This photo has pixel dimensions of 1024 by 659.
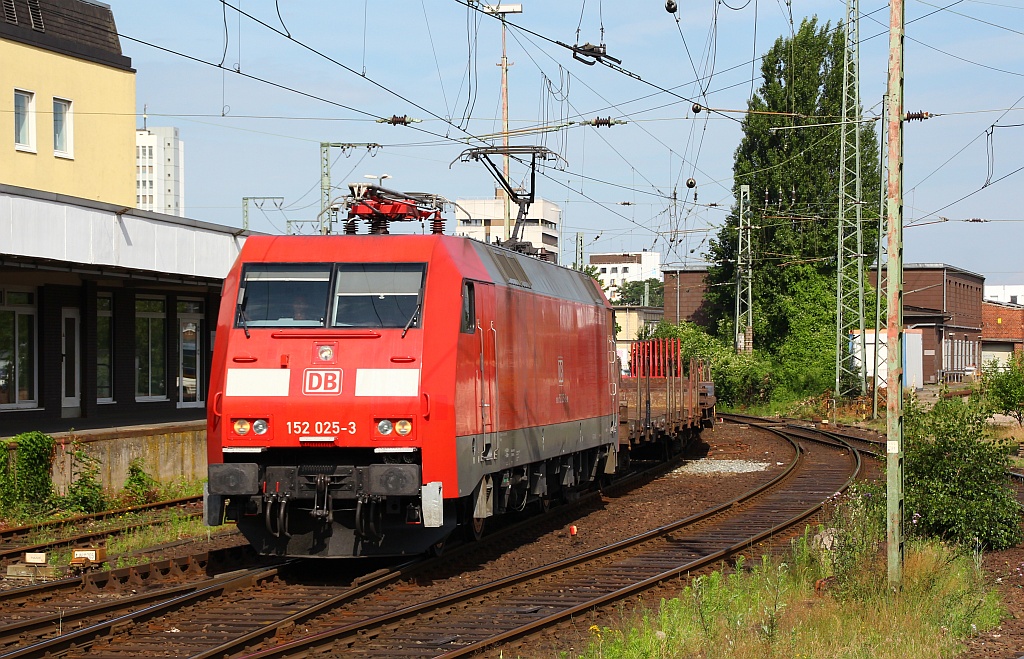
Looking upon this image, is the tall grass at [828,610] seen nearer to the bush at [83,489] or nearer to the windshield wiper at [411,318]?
the windshield wiper at [411,318]

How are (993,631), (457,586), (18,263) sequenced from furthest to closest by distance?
1. (18,263)
2. (457,586)
3. (993,631)

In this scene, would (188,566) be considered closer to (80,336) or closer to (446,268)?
(446,268)

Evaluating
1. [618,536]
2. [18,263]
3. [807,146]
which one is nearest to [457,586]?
[618,536]

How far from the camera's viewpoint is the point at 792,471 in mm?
23859

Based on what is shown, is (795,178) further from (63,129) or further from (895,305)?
(895,305)

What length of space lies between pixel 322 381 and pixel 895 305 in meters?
5.48

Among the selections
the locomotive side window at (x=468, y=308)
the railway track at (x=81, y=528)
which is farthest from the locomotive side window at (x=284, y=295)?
the railway track at (x=81, y=528)

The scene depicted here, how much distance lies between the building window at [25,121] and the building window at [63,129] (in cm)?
84

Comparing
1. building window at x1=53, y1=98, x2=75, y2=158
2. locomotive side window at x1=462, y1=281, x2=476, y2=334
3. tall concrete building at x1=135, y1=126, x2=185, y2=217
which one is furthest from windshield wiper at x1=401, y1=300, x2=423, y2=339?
tall concrete building at x1=135, y1=126, x2=185, y2=217

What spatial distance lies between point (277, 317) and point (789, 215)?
41778 millimetres

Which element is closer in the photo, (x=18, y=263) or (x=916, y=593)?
(x=916, y=593)

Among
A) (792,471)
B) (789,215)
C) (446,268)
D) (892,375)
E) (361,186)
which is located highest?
(789,215)

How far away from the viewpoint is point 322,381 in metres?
11.4

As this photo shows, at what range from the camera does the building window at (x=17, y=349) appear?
21.2m
